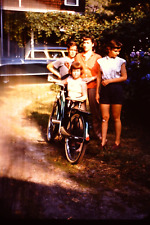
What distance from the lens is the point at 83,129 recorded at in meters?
5.44

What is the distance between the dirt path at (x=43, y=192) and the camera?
13.0ft

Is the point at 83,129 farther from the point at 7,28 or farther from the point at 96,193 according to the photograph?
the point at 7,28

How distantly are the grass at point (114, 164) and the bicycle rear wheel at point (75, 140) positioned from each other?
154 millimetres

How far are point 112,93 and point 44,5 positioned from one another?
2087 centimetres

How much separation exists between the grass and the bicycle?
8.9 inches

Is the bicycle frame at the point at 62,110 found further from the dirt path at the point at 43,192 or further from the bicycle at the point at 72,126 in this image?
the dirt path at the point at 43,192

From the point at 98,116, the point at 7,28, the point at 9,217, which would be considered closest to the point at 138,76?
the point at 98,116

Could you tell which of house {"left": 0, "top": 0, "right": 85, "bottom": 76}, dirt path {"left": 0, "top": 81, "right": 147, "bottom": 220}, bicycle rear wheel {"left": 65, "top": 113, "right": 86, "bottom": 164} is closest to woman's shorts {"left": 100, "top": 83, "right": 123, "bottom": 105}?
bicycle rear wheel {"left": 65, "top": 113, "right": 86, "bottom": 164}

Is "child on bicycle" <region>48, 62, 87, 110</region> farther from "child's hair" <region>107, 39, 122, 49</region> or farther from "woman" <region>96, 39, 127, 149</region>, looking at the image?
"child's hair" <region>107, 39, 122, 49</region>

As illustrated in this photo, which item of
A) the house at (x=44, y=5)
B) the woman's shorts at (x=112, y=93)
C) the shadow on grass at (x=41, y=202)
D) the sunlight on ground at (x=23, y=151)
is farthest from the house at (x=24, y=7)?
the shadow on grass at (x=41, y=202)

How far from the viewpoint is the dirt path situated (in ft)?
13.0

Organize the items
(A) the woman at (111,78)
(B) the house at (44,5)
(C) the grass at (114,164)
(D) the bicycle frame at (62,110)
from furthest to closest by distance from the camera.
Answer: (B) the house at (44,5)
(A) the woman at (111,78)
(D) the bicycle frame at (62,110)
(C) the grass at (114,164)

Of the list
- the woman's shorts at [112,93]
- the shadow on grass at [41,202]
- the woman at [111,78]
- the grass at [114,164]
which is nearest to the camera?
the shadow on grass at [41,202]

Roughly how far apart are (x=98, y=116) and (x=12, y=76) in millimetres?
11669
